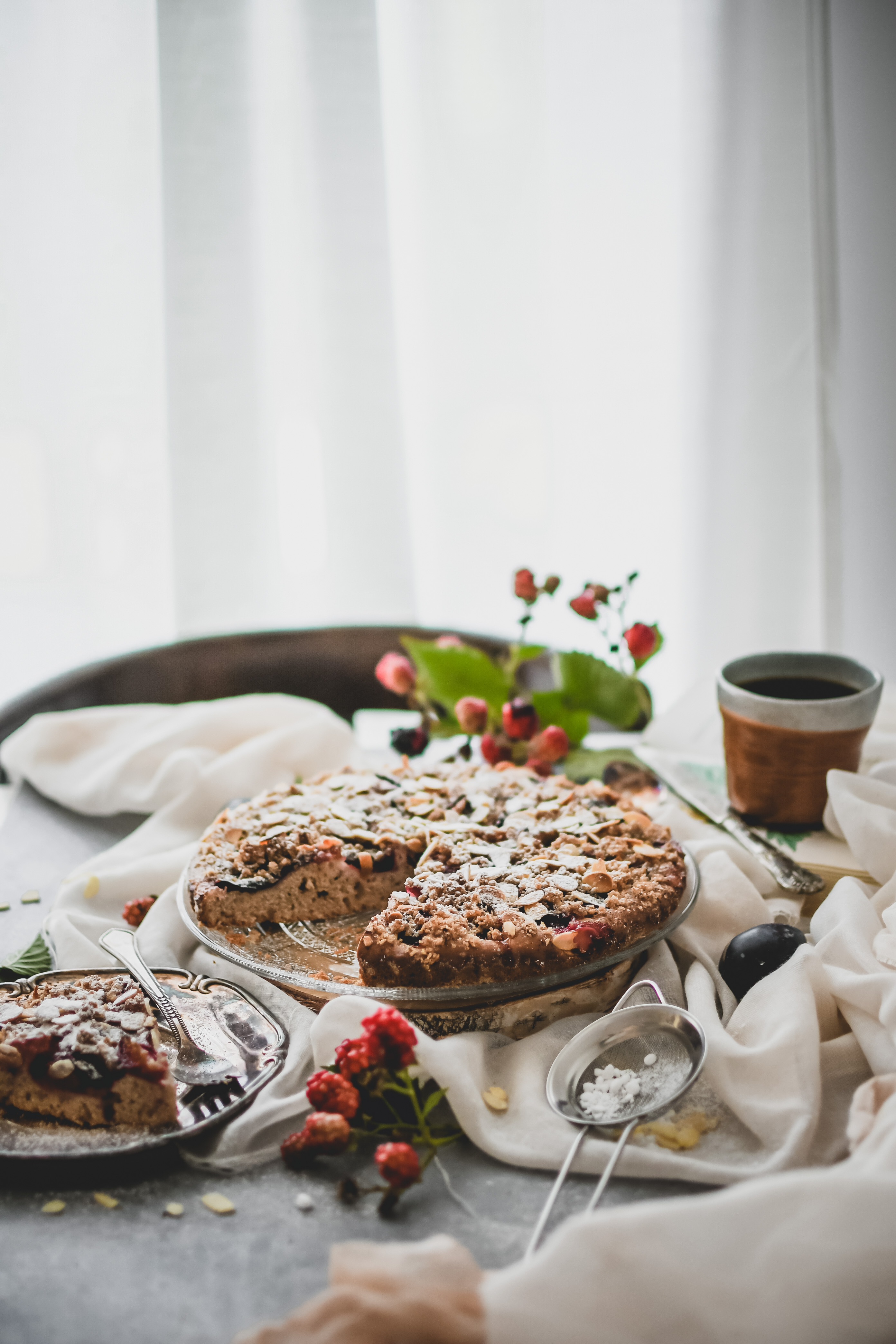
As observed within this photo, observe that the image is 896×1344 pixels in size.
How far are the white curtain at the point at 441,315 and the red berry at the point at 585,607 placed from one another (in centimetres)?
116

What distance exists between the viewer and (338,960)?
1.30 metres

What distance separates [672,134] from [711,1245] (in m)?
2.87

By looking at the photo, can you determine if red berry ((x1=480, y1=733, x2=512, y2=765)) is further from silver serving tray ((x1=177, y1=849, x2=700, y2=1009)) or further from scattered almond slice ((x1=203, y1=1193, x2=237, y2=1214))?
scattered almond slice ((x1=203, y1=1193, x2=237, y2=1214))

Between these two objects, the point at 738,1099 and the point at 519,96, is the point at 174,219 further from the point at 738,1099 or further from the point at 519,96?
the point at 738,1099

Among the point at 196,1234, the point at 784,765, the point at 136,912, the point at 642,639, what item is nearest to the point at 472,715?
the point at 642,639

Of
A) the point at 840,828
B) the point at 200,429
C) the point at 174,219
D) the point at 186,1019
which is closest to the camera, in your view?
the point at 186,1019

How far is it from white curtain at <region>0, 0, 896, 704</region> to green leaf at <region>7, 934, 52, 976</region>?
1.51 metres

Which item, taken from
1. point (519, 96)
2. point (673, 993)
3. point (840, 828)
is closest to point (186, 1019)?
point (673, 993)

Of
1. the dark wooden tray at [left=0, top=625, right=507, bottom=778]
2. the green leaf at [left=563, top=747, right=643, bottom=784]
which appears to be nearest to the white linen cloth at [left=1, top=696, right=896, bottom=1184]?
the green leaf at [left=563, top=747, right=643, bottom=784]

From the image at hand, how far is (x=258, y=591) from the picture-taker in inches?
128

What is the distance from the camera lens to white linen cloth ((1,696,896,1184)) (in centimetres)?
103

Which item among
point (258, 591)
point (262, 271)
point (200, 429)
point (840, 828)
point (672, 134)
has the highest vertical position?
point (672, 134)

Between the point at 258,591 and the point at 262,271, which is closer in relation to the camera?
the point at 262,271

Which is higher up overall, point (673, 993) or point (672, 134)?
Result: point (672, 134)
